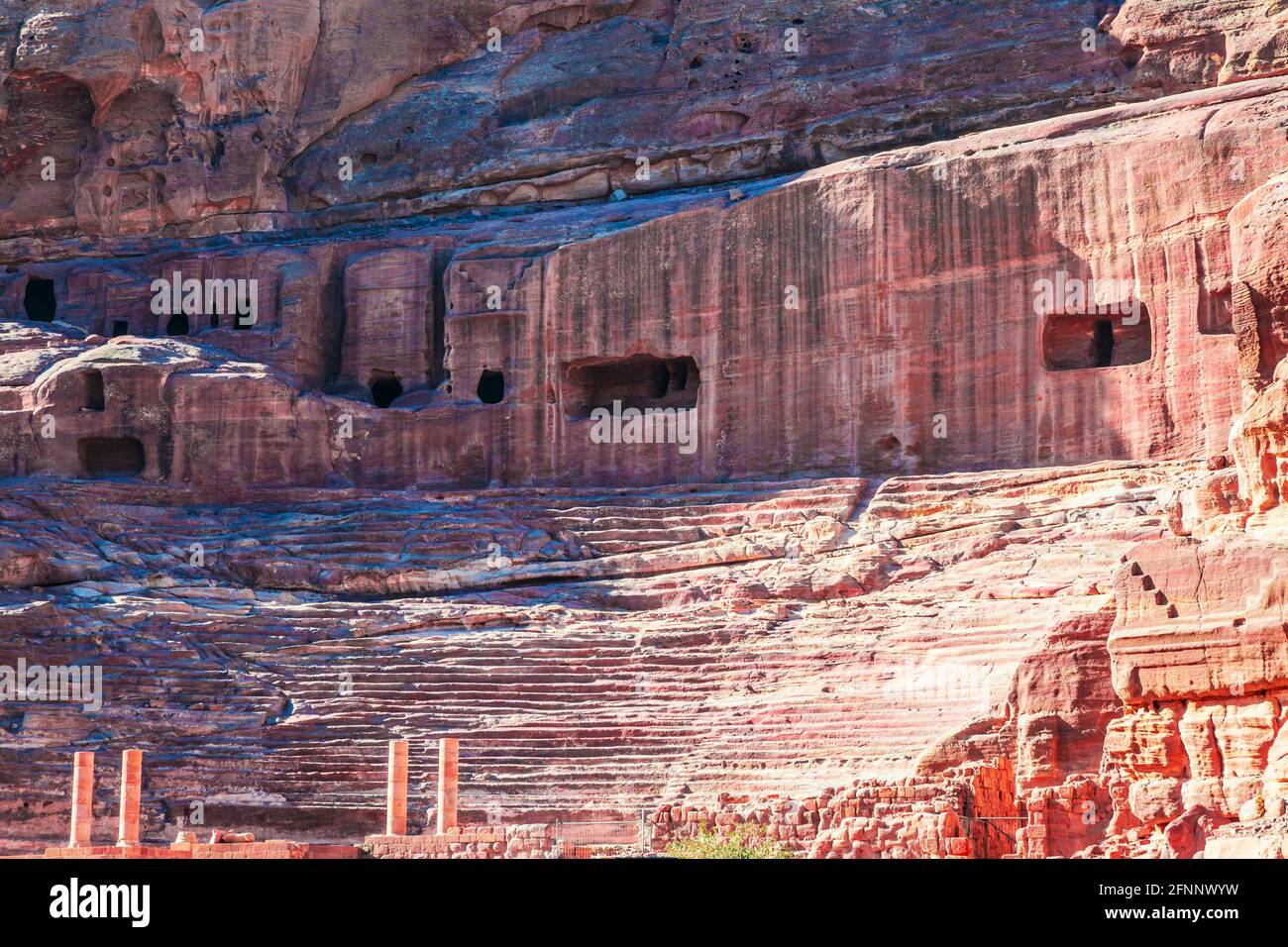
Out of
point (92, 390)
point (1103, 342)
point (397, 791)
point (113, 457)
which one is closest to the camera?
point (397, 791)

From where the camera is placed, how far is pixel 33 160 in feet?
134

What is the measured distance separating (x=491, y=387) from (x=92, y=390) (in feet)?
22.0

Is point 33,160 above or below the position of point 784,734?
above

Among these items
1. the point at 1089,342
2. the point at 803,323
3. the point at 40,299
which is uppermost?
the point at 40,299

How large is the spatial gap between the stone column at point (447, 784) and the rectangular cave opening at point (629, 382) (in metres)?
11.9

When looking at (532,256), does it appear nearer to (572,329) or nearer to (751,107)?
(572,329)

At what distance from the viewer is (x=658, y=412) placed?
33031mm

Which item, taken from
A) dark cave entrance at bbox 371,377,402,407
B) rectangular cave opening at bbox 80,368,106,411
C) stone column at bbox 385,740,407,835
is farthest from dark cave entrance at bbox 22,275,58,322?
stone column at bbox 385,740,407,835

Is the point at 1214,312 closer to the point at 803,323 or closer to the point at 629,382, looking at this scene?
the point at 803,323

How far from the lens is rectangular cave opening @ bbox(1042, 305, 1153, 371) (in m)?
30.4

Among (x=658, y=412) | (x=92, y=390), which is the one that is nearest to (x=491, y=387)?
(x=658, y=412)

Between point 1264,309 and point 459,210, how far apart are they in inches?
921

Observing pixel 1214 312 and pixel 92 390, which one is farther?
pixel 92 390

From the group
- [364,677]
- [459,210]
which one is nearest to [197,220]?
[459,210]
